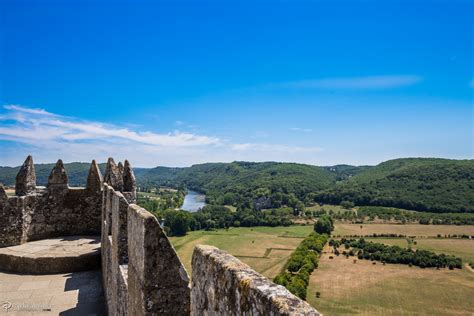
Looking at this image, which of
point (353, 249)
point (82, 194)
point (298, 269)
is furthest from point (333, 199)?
point (82, 194)

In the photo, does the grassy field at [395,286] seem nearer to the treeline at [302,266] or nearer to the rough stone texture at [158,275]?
the treeline at [302,266]

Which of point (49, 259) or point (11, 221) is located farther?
point (11, 221)

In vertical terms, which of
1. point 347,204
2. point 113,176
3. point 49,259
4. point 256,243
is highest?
point 113,176

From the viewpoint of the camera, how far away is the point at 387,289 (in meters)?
79.2

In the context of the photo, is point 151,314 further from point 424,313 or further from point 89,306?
point 424,313

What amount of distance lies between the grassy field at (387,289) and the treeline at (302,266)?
2.41 meters

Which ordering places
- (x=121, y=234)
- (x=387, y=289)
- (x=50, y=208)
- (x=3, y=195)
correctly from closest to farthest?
(x=121, y=234) → (x=3, y=195) → (x=50, y=208) → (x=387, y=289)

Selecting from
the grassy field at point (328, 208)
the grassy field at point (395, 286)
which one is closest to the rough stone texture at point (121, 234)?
the grassy field at point (395, 286)

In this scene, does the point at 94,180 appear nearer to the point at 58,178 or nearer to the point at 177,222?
the point at 58,178

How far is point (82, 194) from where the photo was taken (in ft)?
41.0

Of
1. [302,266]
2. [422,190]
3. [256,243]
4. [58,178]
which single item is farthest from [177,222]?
[422,190]

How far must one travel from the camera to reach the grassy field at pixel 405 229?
117 m

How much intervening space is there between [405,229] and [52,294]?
5208 inches

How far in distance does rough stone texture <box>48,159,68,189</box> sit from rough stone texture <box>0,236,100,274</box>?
2.23 meters
